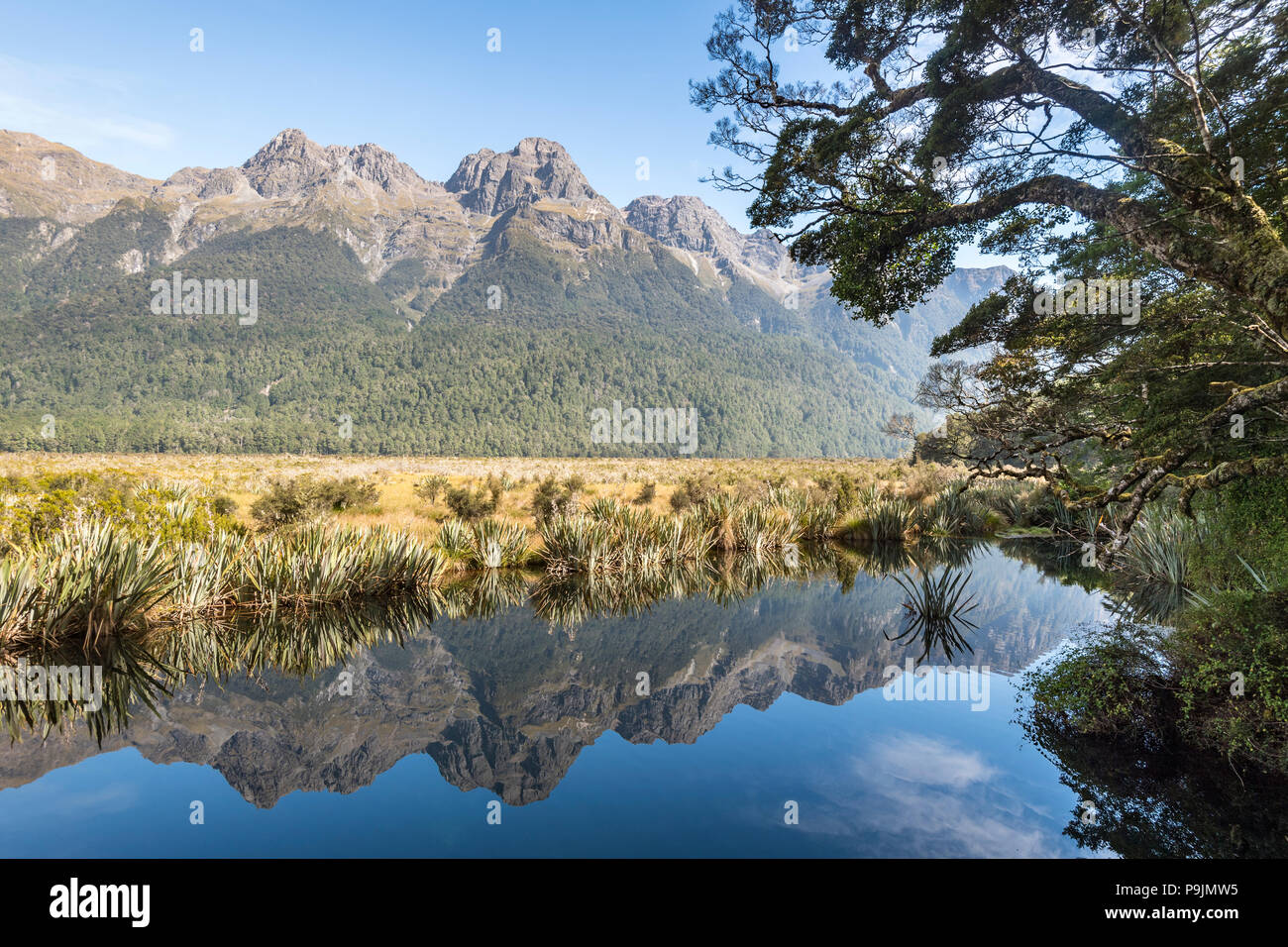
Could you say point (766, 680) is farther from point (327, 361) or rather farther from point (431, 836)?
point (327, 361)

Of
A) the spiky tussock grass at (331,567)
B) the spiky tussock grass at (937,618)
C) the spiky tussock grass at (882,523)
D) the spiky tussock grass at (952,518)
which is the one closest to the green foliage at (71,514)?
the spiky tussock grass at (331,567)

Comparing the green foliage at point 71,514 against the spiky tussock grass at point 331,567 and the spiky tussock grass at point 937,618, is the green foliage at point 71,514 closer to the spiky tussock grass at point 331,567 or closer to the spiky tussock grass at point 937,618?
the spiky tussock grass at point 331,567

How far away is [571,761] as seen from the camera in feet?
15.7

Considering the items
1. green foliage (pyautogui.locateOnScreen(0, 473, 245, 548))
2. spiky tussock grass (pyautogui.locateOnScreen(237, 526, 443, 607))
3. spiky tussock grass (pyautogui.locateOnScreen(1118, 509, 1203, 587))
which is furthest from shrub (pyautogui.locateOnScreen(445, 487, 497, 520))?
spiky tussock grass (pyautogui.locateOnScreen(1118, 509, 1203, 587))

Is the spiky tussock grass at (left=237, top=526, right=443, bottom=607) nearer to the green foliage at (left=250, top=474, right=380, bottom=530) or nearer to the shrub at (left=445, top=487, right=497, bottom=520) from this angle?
the green foliage at (left=250, top=474, right=380, bottom=530)

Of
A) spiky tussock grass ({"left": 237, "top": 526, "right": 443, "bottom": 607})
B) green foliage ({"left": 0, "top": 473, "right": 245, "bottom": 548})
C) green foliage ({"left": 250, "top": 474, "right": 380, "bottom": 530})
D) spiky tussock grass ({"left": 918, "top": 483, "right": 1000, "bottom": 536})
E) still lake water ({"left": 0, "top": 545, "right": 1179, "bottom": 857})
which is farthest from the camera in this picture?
spiky tussock grass ({"left": 918, "top": 483, "right": 1000, "bottom": 536})

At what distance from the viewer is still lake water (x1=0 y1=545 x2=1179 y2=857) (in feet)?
11.7

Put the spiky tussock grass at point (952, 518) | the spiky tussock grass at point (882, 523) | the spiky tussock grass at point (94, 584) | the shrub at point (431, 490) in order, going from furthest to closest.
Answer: the shrub at point (431, 490) → the spiky tussock grass at point (952, 518) → the spiky tussock grass at point (882, 523) → the spiky tussock grass at point (94, 584)

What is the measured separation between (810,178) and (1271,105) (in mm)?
4484

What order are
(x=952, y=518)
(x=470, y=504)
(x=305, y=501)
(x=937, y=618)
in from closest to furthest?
(x=937, y=618)
(x=305, y=501)
(x=470, y=504)
(x=952, y=518)

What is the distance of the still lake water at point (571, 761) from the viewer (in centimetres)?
358

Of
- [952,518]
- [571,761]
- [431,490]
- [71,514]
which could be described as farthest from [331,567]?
[952,518]

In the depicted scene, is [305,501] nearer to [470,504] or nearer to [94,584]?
[470,504]
